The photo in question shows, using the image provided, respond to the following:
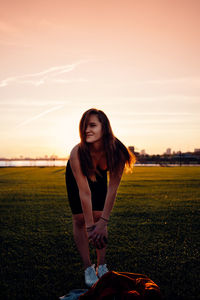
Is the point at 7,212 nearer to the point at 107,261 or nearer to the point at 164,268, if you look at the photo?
the point at 107,261

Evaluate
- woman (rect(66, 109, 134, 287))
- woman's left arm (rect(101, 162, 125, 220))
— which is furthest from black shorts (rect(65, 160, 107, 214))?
woman's left arm (rect(101, 162, 125, 220))

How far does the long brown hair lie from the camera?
2.58 meters

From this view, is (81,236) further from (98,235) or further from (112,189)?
(112,189)

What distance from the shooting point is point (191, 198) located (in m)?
8.07

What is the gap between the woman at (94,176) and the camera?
2572mm

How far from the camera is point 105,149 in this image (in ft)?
8.78

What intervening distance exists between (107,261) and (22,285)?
42.6 inches

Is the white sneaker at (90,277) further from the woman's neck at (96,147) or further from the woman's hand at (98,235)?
the woman's neck at (96,147)

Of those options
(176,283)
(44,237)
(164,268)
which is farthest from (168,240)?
(44,237)

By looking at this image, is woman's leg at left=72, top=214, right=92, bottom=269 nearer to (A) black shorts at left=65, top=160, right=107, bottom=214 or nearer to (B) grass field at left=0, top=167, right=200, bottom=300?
(A) black shorts at left=65, top=160, right=107, bottom=214

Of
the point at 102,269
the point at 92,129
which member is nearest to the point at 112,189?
the point at 92,129

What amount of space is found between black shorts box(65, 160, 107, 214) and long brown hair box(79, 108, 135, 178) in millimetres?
238

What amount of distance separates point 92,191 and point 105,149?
56 centimetres

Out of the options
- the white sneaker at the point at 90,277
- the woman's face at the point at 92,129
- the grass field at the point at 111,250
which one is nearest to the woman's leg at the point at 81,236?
the white sneaker at the point at 90,277
